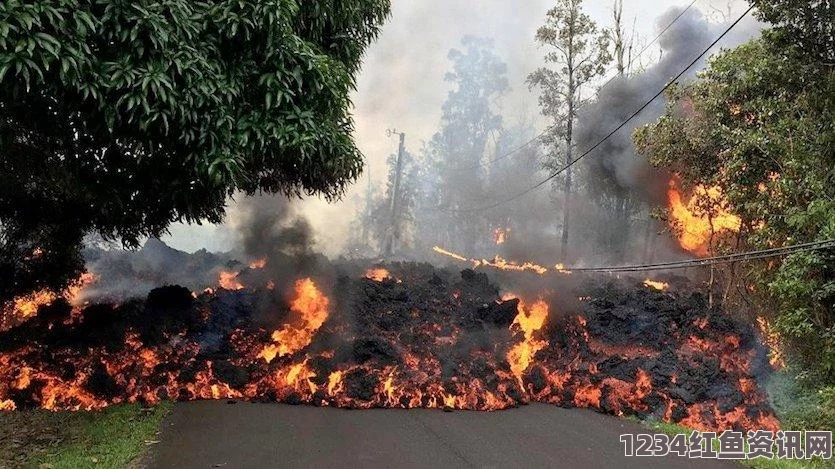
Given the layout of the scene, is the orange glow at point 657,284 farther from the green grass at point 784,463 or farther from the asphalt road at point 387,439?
the green grass at point 784,463

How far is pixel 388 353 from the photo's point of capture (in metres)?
11.9

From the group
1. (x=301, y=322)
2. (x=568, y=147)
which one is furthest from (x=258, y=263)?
(x=568, y=147)

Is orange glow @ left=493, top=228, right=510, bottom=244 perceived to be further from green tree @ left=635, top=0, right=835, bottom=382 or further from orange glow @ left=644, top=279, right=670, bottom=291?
green tree @ left=635, top=0, right=835, bottom=382

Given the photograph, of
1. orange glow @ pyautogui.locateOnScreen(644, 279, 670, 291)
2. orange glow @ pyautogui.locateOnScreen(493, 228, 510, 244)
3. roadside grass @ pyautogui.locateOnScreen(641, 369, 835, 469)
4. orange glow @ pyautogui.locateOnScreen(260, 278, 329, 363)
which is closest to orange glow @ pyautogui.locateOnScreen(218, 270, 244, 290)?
orange glow @ pyautogui.locateOnScreen(260, 278, 329, 363)

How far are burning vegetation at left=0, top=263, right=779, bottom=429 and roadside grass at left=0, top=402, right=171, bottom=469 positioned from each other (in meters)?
0.73

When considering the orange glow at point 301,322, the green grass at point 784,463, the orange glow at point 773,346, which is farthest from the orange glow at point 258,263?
the orange glow at point 773,346

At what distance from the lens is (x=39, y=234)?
9.84m

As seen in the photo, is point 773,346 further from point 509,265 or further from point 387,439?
point 509,265

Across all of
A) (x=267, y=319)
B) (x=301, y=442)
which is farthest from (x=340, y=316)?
(x=301, y=442)

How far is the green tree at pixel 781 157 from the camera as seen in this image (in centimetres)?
939

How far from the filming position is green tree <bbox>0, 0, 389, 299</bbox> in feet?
16.4

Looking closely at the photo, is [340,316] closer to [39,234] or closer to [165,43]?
[39,234]

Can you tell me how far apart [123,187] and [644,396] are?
10154 millimetres

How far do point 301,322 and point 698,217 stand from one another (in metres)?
11.4
